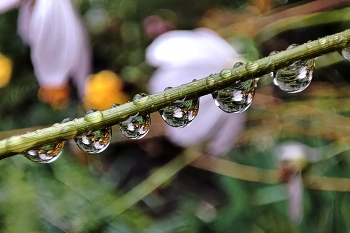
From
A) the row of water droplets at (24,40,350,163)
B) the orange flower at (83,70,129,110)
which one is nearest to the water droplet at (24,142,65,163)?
the row of water droplets at (24,40,350,163)

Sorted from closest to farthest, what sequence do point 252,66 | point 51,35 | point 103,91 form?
point 252,66
point 51,35
point 103,91

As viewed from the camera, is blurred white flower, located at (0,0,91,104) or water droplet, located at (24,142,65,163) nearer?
water droplet, located at (24,142,65,163)

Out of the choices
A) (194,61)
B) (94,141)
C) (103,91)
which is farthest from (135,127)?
(103,91)

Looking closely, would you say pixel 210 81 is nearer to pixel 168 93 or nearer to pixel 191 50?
pixel 168 93

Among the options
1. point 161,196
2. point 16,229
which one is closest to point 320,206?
point 161,196

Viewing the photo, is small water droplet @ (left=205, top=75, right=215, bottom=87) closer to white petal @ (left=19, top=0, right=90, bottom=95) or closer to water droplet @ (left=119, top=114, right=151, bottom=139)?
water droplet @ (left=119, top=114, right=151, bottom=139)

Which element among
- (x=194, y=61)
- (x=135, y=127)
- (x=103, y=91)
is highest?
(x=135, y=127)
